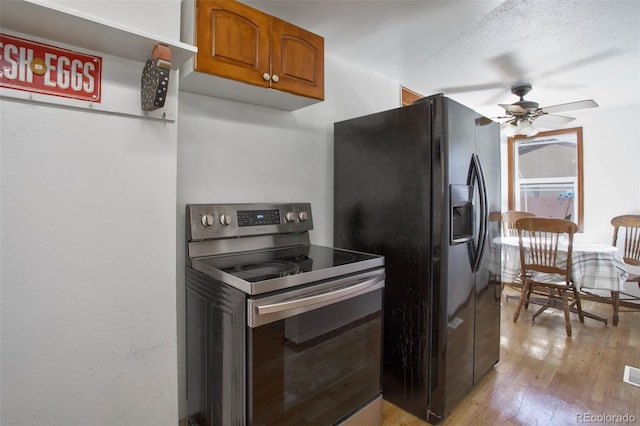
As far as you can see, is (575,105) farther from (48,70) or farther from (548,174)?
(48,70)

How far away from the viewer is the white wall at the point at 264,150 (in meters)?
1.63

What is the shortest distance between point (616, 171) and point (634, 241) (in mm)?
975

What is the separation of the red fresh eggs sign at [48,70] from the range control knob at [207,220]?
663 mm

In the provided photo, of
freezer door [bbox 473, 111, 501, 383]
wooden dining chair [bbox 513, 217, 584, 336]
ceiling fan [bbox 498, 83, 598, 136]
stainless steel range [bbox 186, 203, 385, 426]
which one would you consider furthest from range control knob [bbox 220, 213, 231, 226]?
wooden dining chair [bbox 513, 217, 584, 336]

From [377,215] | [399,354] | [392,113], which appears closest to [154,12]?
[392,113]

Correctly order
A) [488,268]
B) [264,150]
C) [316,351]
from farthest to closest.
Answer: [488,268] < [264,150] < [316,351]

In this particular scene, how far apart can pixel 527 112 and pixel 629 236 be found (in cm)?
196

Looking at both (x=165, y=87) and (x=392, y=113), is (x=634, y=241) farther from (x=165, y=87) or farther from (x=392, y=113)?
(x=165, y=87)

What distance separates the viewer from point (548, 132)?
456cm

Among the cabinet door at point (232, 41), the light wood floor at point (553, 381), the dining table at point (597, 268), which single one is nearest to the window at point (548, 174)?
the dining table at point (597, 268)

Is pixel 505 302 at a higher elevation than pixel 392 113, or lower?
lower

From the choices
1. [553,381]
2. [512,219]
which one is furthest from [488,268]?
[512,219]

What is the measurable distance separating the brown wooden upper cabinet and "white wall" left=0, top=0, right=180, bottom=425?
189 millimetres

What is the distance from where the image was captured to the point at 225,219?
164 cm
